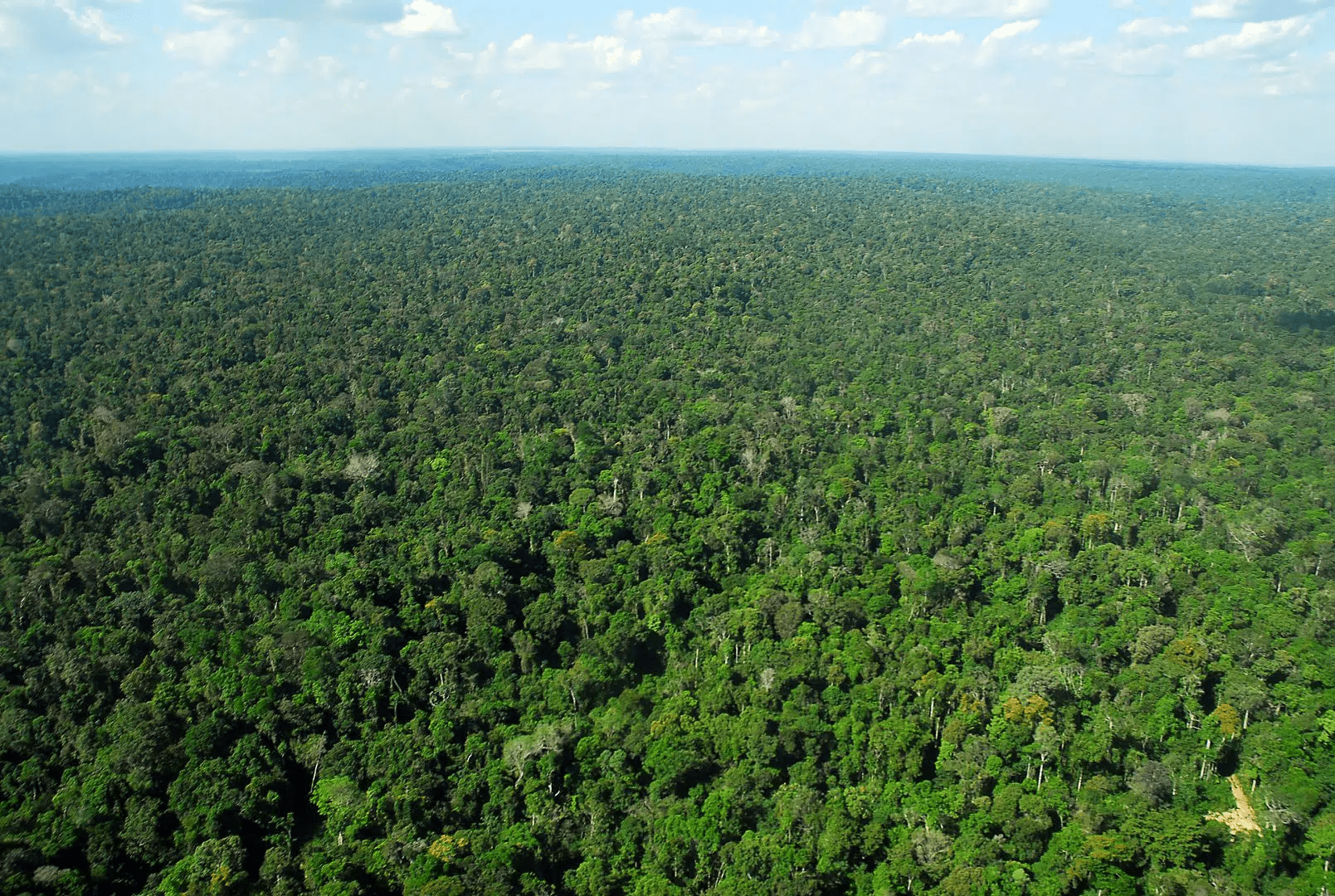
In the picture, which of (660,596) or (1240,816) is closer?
(1240,816)

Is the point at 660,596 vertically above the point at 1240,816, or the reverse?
the point at 660,596

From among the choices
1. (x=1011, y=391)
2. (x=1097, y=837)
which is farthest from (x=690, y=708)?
(x=1011, y=391)

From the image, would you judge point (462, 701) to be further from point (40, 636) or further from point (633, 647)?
point (40, 636)

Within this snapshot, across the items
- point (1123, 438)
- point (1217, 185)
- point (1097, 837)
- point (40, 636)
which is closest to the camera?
point (1097, 837)

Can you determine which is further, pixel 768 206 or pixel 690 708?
pixel 768 206

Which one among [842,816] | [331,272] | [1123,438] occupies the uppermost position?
[331,272]
